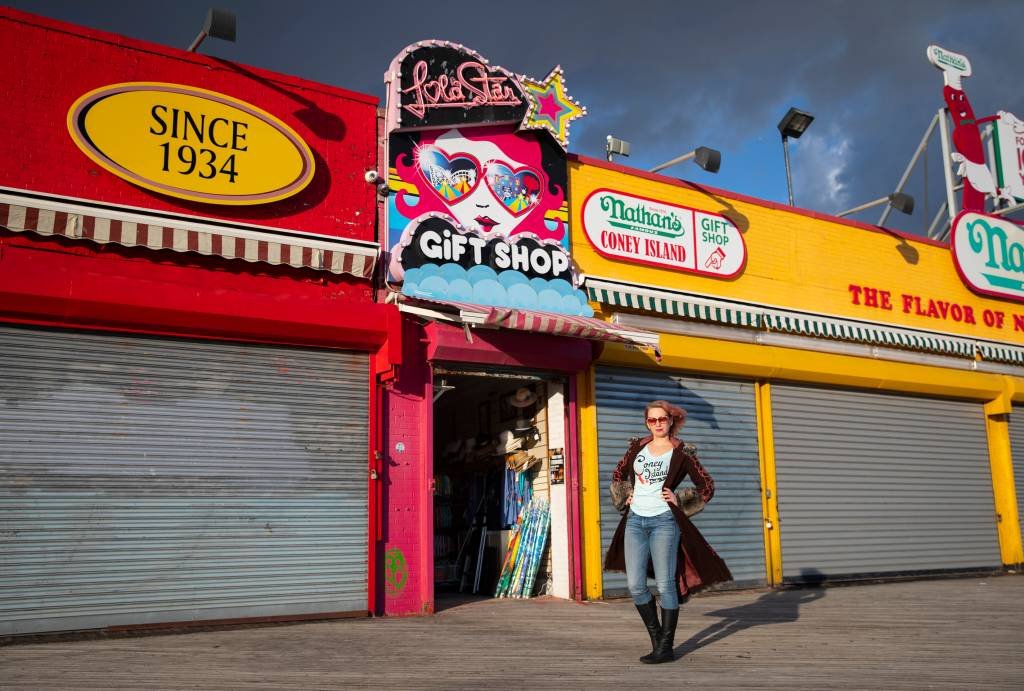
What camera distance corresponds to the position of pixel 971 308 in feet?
53.1

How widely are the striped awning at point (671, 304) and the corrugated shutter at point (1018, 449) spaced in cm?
625

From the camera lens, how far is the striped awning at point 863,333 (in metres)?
13.4

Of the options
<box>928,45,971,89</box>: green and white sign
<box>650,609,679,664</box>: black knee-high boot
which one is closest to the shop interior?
<box>650,609,679,664</box>: black knee-high boot

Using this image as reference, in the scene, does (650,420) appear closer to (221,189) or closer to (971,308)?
(221,189)

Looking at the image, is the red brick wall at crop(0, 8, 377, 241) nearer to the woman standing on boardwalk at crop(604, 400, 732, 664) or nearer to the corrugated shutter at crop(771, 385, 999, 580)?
the woman standing on boardwalk at crop(604, 400, 732, 664)

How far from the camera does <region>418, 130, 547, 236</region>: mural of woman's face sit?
36.1ft

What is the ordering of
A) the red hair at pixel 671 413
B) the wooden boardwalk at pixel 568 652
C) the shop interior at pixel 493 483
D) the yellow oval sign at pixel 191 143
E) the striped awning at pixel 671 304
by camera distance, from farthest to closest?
the striped awning at pixel 671 304
the shop interior at pixel 493 483
the yellow oval sign at pixel 191 143
the red hair at pixel 671 413
the wooden boardwalk at pixel 568 652

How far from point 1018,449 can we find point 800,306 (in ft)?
18.1

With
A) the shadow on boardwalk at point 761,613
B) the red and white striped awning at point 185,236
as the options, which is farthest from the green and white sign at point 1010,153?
the red and white striped awning at point 185,236

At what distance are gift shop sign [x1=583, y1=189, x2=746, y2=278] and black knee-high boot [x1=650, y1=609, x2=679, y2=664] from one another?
643 centimetres

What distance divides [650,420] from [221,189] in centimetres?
540

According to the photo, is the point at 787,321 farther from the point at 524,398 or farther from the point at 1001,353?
the point at 1001,353

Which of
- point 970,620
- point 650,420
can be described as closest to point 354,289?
point 650,420

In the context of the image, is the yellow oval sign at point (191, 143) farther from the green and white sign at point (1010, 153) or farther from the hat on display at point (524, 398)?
the green and white sign at point (1010, 153)
